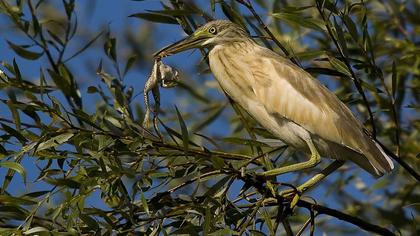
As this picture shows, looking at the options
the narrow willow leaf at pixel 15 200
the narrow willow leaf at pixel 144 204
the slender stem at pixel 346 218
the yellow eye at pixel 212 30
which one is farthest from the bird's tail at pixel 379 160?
the narrow willow leaf at pixel 15 200

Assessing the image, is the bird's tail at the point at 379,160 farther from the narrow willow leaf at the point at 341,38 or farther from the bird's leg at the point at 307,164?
the narrow willow leaf at the point at 341,38

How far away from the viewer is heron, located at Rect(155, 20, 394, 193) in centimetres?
279

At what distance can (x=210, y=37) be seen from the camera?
10.1 ft

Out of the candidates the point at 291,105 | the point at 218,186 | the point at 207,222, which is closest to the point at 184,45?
the point at 291,105

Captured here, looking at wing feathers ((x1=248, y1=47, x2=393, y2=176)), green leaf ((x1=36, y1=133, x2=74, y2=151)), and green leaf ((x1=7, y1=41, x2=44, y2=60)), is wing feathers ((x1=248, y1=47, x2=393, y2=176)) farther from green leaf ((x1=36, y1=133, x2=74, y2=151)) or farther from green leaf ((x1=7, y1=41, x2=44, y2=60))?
green leaf ((x1=36, y1=133, x2=74, y2=151))

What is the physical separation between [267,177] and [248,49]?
75 centimetres

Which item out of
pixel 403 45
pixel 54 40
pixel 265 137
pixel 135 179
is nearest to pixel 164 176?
pixel 135 179

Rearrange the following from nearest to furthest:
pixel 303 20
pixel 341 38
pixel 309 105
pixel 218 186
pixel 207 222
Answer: pixel 207 222, pixel 218 186, pixel 341 38, pixel 303 20, pixel 309 105

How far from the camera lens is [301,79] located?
2949 mm

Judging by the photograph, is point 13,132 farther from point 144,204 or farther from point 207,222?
point 207,222

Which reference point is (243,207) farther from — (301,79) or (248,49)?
(248,49)

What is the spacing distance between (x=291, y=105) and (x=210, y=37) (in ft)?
1.25

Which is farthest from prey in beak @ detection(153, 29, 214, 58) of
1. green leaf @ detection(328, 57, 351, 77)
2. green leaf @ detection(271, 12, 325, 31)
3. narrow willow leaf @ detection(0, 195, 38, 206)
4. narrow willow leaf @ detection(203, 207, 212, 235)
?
narrow willow leaf @ detection(203, 207, 212, 235)

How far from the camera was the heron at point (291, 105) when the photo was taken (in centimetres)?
279
